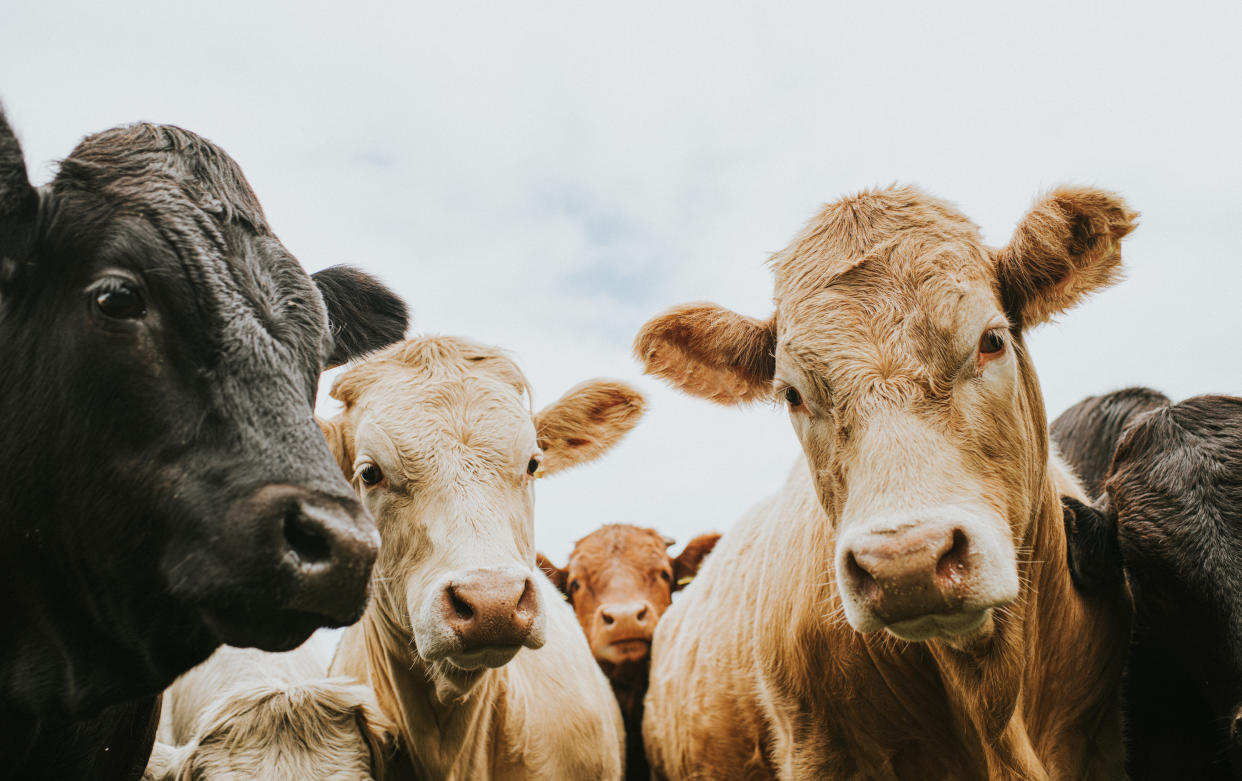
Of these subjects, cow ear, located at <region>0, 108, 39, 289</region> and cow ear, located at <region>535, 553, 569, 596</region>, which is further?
cow ear, located at <region>535, 553, 569, 596</region>

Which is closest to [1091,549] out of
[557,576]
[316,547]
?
[316,547]

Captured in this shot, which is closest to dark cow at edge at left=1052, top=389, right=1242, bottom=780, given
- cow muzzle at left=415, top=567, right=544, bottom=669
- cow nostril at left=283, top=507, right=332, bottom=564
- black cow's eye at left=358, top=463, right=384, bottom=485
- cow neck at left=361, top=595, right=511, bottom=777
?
cow muzzle at left=415, top=567, right=544, bottom=669

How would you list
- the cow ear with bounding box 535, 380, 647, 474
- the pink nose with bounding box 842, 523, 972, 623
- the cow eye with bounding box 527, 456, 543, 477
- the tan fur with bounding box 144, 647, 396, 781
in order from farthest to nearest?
1. the cow ear with bounding box 535, 380, 647, 474
2. the cow eye with bounding box 527, 456, 543, 477
3. the tan fur with bounding box 144, 647, 396, 781
4. the pink nose with bounding box 842, 523, 972, 623

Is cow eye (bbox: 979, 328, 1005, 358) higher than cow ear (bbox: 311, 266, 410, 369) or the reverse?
the reverse

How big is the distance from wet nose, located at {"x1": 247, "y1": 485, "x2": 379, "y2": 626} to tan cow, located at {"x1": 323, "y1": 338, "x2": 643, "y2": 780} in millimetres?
1268

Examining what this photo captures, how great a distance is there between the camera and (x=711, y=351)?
4242 millimetres

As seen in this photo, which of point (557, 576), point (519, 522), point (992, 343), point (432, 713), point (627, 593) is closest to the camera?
point (992, 343)

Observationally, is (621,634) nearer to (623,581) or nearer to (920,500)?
(623,581)

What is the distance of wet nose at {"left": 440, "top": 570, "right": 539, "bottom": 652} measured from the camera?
339 centimetres

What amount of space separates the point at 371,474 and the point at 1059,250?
288 cm

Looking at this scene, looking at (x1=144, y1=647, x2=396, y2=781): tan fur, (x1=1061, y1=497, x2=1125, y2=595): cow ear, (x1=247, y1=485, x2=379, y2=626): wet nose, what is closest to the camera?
(x1=247, y1=485, x2=379, y2=626): wet nose

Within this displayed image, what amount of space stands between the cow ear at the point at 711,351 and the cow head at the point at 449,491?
69cm

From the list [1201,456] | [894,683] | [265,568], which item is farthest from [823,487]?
[265,568]

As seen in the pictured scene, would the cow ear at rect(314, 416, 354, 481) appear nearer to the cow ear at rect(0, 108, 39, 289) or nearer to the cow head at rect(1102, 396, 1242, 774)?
the cow ear at rect(0, 108, 39, 289)
